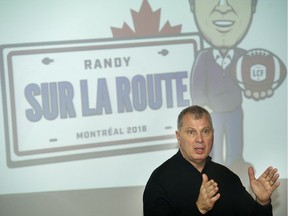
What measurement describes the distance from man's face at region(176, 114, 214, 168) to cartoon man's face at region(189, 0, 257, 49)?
69 centimetres

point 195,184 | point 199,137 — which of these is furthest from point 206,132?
point 195,184

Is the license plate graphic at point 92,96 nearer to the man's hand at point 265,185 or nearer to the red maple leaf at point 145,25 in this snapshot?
the red maple leaf at point 145,25

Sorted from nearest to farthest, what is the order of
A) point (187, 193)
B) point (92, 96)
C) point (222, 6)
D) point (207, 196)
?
point (207, 196) → point (187, 193) → point (92, 96) → point (222, 6)

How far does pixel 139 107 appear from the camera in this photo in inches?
77.5

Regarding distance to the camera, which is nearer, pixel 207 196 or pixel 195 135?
pixel 207 196

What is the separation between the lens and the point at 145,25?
1.97 metres

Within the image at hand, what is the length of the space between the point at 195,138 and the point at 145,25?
2.56ft

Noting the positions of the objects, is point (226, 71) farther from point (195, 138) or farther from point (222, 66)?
point (195, 138)

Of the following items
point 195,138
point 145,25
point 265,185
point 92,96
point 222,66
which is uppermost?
point 145,25

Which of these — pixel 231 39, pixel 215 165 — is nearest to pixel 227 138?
pixel 215 165

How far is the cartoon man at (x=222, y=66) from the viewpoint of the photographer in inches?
80.1

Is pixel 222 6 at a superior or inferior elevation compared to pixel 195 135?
superior

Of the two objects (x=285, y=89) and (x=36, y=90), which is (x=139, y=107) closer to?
(x=36, y=90)

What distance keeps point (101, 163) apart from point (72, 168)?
0.16 meters
